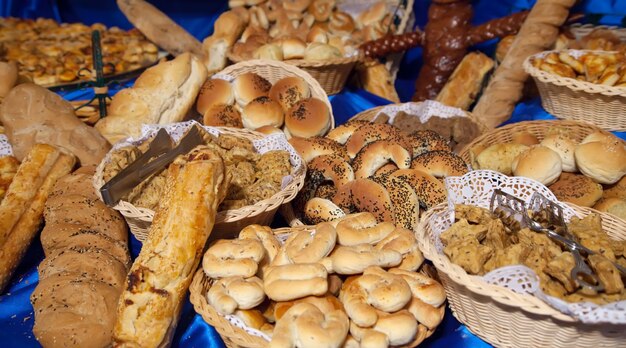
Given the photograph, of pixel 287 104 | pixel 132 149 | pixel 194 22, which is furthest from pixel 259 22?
pixel 132 149

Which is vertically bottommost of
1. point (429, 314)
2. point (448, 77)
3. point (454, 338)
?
point (448, 77)

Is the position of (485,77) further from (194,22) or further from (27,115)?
(27,115)

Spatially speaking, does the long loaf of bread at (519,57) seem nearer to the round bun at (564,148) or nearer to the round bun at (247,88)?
the round bun at (564,148)

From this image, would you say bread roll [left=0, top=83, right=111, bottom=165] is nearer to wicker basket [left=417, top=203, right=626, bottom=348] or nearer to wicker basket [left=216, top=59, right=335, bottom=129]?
wicker basket [left=216, top=59, right=335, bottom=129]

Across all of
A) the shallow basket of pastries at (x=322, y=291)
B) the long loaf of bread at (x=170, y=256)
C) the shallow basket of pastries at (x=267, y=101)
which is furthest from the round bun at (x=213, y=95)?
the shallow basket of pastries at (x=322, y=291)

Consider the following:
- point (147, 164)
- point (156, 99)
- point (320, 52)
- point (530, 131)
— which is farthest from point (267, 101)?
point (530, 131)

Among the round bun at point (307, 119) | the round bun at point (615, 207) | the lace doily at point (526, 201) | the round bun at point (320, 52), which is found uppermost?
the lace doily at point (526, 201)
